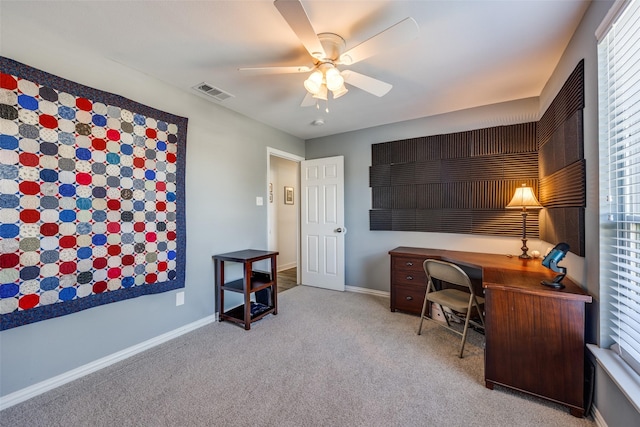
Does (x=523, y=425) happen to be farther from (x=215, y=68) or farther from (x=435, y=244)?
(x=215, y=68)

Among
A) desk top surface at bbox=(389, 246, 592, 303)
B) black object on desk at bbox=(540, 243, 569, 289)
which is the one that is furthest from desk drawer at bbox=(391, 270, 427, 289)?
black object on desk at bbox=(540, 243, 569, 289)

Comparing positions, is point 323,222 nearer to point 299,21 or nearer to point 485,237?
point 485,237

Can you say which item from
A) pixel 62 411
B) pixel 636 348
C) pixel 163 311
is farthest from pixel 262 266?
pixel 636 348

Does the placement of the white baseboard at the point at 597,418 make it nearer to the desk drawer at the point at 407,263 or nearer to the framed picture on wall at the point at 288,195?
the desk drawer at the point at 407,263

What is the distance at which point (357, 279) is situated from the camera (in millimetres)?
3873

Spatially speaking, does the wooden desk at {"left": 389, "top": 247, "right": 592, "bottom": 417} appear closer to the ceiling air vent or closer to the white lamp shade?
the white lamp shade

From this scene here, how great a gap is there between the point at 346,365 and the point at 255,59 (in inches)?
96.7

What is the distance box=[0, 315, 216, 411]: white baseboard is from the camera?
65.3 inches

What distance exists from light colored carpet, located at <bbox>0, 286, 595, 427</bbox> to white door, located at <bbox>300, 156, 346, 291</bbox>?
139 centimetres

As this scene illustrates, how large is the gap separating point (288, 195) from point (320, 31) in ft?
12.8

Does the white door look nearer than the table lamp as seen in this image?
No

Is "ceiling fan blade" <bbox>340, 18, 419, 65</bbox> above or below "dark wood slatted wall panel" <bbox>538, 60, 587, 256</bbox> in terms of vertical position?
above

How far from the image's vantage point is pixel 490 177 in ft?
9.80

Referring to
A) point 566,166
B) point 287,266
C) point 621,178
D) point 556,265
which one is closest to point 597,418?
point 556,265
